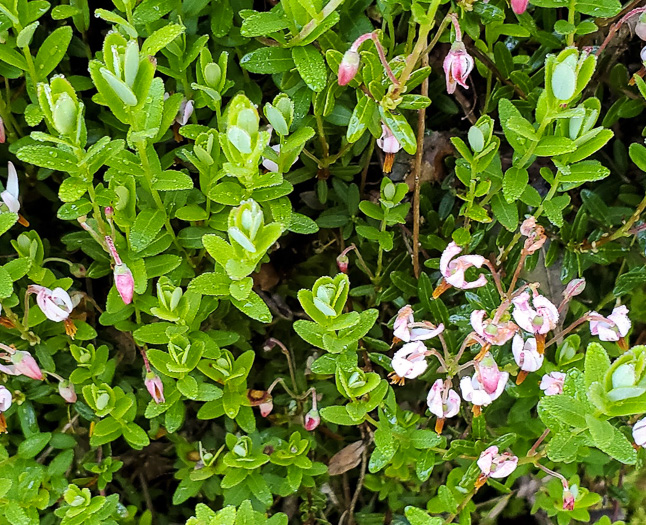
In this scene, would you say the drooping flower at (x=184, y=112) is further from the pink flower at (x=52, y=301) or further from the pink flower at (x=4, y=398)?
the pink flower at (x=4, y=398)

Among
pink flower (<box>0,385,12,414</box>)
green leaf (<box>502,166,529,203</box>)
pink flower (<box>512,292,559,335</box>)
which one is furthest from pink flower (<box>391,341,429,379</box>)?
pink flower (<box>0,385,12,414</box>)

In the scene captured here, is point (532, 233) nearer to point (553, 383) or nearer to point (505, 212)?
point (505, 212)

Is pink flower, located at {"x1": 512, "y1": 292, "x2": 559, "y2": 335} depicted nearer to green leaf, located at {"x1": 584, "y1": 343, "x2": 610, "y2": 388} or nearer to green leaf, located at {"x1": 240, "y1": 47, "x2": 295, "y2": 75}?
green leaf, located at {"x1": 584, "y1": 343, "x2": 610, "y2": 388}

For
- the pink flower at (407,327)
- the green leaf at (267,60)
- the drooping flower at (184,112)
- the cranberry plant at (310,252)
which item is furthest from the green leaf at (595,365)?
the drooping flower at (184,112)

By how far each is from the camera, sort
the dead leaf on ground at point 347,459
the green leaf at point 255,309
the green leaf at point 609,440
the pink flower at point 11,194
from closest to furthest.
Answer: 1. the green leaf at point 609,440
2. the green leaf at point 255,309
3. the pink flower at point 11,194
4. the dead leaf on ground at point 347,459

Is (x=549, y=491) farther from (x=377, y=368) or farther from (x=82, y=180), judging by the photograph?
(x=82, y=180)

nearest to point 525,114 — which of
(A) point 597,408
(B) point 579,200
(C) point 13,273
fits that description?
(B) point 579,200
